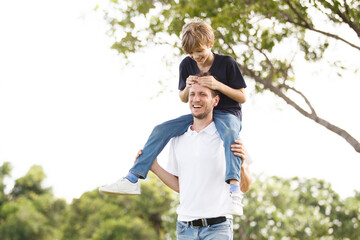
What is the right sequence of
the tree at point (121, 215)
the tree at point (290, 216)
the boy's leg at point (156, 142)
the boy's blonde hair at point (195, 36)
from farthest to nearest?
the tree at point (121, 215), the tree at point (290, 216), the boy's leg at point (156, 142), the boy's blonde hair at point (195, 36)

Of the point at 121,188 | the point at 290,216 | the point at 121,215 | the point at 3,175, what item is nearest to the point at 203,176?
the point at 121,188

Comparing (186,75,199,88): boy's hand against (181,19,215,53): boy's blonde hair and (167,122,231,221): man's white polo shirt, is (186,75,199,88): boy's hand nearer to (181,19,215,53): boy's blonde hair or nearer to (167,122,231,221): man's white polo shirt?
(181,19,215,53): boy's blonde hair

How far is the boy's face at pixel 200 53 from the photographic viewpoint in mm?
4418

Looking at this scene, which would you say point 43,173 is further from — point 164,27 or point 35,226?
point 164,27

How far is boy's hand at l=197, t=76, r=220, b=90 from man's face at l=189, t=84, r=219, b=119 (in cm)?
4

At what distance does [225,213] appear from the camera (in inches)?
172

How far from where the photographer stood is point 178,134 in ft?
15.6

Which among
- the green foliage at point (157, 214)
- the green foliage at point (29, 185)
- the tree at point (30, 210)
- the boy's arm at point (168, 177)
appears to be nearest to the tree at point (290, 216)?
the green foliage at point (157, 214)

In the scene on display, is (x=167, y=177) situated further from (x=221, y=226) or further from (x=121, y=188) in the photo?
(x=221, y=226)

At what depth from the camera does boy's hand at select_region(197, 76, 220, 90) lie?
4.38 meters

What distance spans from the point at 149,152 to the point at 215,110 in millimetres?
755

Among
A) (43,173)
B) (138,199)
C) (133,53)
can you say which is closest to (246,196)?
(133,53)

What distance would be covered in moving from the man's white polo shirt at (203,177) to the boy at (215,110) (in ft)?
0.54

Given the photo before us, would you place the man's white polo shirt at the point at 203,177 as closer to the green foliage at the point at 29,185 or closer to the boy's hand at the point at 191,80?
the boy's hand at the point at 191,80
